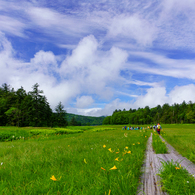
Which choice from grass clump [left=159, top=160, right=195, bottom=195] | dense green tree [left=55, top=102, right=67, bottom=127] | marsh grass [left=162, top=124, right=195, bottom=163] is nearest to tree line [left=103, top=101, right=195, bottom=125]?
dense green tree [left=55, top=102, right=67, bottom=127]

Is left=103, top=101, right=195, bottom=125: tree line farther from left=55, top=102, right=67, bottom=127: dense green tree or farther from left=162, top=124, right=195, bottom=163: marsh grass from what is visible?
left=162, top=124, right=195, bottom=163: marsh grass

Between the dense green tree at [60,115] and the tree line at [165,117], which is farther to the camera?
the tree line at [165,117]

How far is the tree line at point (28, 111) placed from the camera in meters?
45.7

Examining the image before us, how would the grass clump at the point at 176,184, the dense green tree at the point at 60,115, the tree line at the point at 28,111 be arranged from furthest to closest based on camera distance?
the dense green tree at the point at 60,115 < the tree line at the point at 28,111 < the grass clump at the point at 176,184

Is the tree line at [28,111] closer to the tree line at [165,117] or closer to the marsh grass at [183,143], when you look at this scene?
the marsh grass at [183,143]

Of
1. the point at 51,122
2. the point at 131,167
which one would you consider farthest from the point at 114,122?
the point at 131,167

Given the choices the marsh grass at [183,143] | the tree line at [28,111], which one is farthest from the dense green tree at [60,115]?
the marsh grass at [183,143]

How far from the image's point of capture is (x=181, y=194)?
6.47 feet

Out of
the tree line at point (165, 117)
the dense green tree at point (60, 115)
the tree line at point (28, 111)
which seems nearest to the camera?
the tree line at point (28, 111)

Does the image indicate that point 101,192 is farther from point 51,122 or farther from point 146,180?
point 51,122

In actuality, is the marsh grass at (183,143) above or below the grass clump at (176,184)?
below

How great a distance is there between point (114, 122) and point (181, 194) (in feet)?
497

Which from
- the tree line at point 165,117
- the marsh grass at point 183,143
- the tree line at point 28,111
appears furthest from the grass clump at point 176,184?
the tree line at point 165,117

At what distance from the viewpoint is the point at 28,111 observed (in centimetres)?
4588
